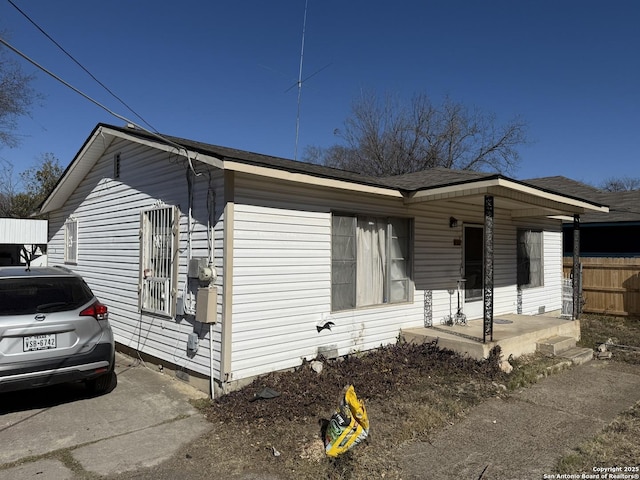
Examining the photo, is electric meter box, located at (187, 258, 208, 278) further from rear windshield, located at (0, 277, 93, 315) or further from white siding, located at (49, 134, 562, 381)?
rear windshield, located at (0, 277, 93, 315)

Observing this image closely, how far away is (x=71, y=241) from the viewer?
31.1 ft

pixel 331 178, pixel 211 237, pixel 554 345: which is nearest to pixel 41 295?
pixel 211 237

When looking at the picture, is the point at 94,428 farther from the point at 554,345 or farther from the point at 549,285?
the point at 549,285

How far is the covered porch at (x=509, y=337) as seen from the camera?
6.72 metres

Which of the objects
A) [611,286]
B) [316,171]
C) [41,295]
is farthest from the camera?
[611,286]

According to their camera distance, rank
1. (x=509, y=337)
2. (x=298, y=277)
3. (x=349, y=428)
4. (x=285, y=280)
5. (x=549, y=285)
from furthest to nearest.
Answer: (x=549, y=285) → (x=509, y=337) → (x=298, y=277) → (x=285, y=280) → (x=349, y=428)

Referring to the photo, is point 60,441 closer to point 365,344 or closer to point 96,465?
point 96,465

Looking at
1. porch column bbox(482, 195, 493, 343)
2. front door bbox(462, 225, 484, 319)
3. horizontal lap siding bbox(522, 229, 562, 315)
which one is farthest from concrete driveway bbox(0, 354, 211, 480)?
horizontal lap siding bbox(522, 229, 562, 315)

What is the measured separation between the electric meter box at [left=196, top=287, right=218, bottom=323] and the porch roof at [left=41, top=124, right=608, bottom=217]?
1.48 metres

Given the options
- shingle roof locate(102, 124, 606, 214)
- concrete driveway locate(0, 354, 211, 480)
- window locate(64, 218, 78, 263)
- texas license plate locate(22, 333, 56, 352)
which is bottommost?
concrete driveway locate(0, 354, 211, 480)

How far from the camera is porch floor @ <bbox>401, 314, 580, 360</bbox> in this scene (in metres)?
6.69

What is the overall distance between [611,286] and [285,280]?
1079cm

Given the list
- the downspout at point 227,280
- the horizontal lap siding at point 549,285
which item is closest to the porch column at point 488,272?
the downspout at point 227,280

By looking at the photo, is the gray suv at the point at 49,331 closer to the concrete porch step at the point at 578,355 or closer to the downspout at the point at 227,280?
the downspout at the point at 227,280
